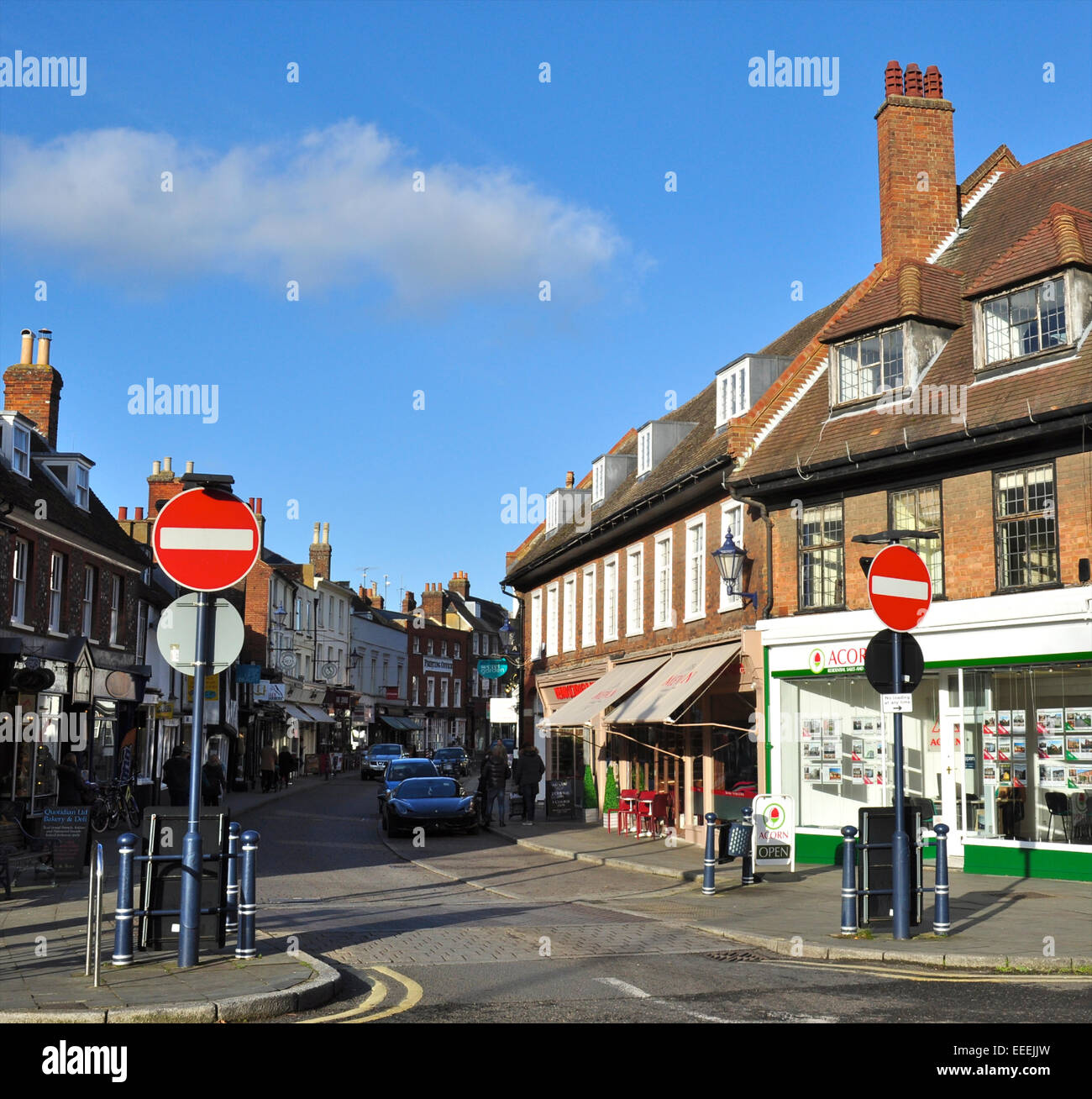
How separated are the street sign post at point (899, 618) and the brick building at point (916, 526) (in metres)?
5.34

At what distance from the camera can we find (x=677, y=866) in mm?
18547

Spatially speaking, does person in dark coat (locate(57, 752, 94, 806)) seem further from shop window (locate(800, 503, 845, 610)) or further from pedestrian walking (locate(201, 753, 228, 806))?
shop window (locate(800, 503, 845, 610))

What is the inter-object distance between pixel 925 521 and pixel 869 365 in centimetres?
334

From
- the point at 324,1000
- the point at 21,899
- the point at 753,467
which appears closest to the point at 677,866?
the point at 753,467

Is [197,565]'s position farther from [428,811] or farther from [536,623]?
[536,623]

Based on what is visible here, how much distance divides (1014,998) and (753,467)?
13.0m

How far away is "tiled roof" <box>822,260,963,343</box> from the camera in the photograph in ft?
63.9

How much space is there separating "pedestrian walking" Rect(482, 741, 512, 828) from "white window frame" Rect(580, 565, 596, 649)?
3526 millimetres

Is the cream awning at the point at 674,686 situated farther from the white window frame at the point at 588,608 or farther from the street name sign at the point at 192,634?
the street name sign at the point at 192,634

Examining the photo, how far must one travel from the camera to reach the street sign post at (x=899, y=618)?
11.1m

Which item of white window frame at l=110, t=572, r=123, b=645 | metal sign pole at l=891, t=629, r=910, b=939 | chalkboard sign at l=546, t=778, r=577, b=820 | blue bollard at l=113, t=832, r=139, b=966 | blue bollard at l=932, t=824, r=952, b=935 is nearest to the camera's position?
blue bollard at l=113, t=832, r=139, b=966

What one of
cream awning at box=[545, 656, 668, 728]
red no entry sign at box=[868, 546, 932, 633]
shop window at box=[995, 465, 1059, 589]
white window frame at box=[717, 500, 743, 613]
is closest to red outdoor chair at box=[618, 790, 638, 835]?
cream awning at box=[545, 656, 668, 728]

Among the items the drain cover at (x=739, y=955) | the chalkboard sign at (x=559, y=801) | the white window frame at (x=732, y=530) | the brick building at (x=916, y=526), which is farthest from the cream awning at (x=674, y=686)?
the drain cover at (x=739, y=955)
